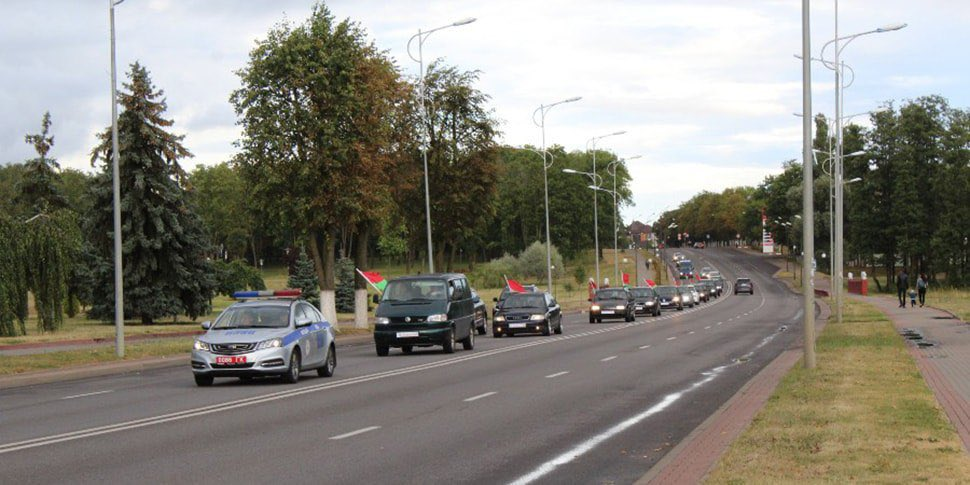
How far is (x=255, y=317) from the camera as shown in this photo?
22375 mm

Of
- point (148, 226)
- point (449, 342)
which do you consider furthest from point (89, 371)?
point (148, 226)

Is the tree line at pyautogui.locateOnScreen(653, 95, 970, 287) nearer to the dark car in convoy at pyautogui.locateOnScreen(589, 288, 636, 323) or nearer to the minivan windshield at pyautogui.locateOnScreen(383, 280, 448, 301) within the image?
the dark car in convoy at pyautogui.locateOnScreen(589, 288, 636, 323)

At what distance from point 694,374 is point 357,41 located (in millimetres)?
27346

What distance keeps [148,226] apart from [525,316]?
22.1m

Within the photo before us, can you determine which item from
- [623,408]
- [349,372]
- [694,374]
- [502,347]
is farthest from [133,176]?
[623,408]

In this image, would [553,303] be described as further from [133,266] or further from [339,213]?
[133,266]

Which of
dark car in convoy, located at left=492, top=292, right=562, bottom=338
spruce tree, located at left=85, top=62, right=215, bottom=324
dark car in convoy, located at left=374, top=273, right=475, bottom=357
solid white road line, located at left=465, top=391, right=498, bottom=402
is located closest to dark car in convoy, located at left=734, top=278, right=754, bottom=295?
spruce tree, located at left=85, top=62, right=215, bottom=324

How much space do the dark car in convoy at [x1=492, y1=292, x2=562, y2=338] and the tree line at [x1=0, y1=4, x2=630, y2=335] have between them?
729 cm

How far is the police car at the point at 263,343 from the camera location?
21125 mm

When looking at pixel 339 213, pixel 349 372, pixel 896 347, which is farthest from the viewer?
pixel 339 213

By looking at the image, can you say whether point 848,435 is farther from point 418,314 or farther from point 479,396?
point 418,314

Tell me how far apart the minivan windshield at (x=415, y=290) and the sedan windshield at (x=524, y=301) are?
10745 millimetres

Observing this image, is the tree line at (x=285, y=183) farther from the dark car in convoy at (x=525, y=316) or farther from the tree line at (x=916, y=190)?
the tree line at (x=916, y=190)

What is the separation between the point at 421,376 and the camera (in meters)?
23.5
